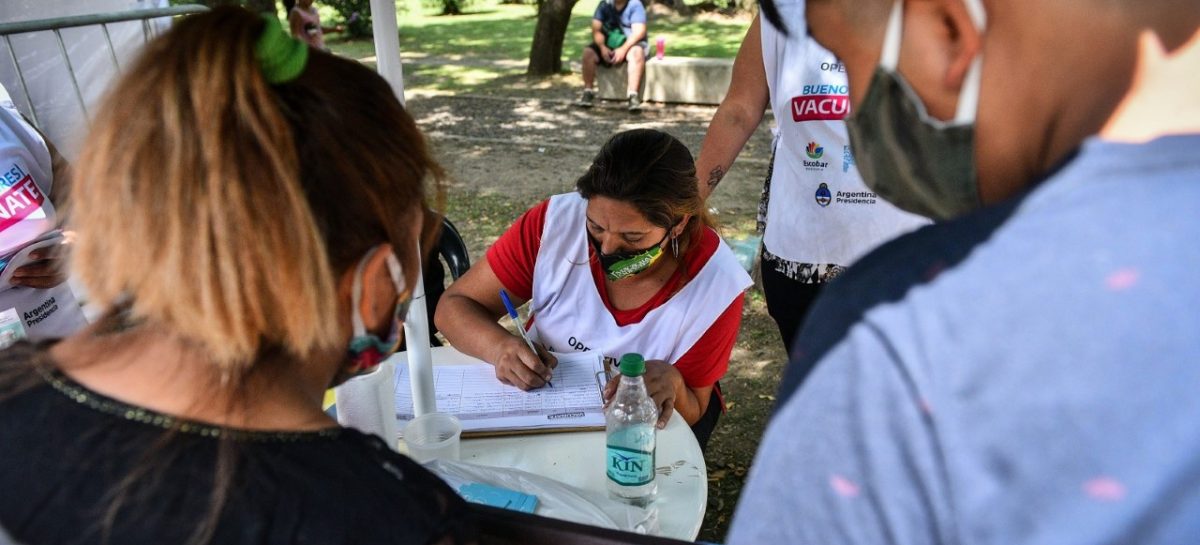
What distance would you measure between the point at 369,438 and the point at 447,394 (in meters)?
1.08

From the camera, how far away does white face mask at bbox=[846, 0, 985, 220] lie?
674 millimetres

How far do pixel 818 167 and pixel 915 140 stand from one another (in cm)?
163

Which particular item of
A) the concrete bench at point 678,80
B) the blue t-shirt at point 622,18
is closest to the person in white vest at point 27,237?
the concrete bench at point 678,80

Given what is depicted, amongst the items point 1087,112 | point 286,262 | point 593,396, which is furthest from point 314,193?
point 593,396

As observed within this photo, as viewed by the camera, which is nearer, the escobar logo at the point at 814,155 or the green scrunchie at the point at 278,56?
the green scrunchie at the point at 278,56

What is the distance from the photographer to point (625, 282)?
225cm

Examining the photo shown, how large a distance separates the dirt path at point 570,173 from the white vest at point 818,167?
1.24m

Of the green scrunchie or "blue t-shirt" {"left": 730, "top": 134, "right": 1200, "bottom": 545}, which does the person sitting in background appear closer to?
the green scrunchie

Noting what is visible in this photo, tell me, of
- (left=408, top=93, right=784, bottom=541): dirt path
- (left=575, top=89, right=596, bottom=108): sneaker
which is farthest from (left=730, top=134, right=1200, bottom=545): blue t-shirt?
(left=575, top=89, right=596, bottom=108): sneaker

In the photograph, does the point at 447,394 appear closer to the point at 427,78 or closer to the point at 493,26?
the point at 427,78

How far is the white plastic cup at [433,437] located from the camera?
158 centimetres

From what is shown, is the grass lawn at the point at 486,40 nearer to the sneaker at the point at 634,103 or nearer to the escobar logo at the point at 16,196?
the sneaker at the point at 634,103

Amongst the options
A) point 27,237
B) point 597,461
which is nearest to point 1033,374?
point 597,461

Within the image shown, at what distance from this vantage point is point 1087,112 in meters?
0.58
